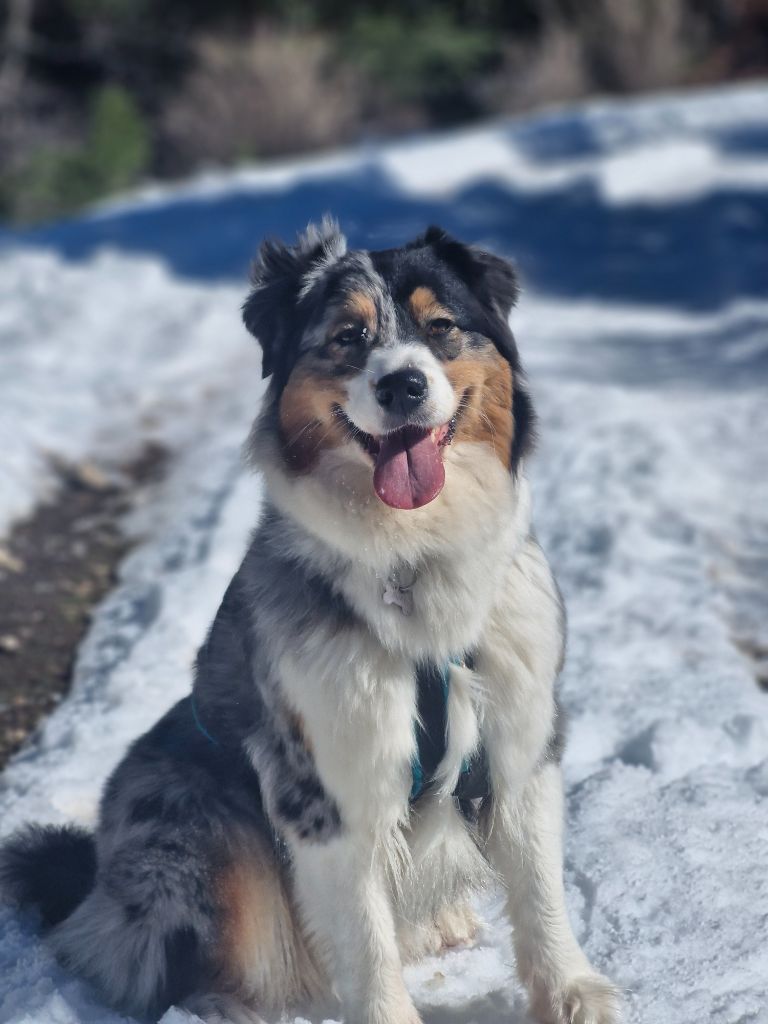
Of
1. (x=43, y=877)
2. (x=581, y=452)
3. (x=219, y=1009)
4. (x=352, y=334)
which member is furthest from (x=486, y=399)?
(x=581, y=452)

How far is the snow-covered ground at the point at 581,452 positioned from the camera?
3443 millimetres

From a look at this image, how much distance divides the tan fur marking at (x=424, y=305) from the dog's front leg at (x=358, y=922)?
4.51ft

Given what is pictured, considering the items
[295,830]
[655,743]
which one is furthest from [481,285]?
[655,743]

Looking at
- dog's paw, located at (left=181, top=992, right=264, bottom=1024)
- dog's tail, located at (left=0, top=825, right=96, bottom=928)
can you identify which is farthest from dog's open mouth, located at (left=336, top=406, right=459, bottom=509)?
dog's tail, located at (left=0, top=825, right=96, bottom=928)

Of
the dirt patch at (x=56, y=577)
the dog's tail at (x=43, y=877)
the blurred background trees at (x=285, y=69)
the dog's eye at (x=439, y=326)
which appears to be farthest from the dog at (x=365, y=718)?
the blurred background trees at (x=285, y=69)

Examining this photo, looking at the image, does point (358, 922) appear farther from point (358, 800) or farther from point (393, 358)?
point (393, 358)

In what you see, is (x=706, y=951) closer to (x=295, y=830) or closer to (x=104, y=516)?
(x=295, y=830)

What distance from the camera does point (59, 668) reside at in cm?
523

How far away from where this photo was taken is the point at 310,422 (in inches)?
121

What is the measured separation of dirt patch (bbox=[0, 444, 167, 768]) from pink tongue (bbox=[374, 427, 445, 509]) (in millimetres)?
2327

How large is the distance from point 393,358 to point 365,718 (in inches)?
36.4

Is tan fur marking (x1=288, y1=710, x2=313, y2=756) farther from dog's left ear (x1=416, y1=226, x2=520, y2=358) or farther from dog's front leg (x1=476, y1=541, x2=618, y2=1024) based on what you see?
dog's left ear (x1=416, y1=226, x2=520, y2=358)

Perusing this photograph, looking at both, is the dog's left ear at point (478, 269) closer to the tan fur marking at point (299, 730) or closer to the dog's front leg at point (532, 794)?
the dog's front leg at point (532, 794)

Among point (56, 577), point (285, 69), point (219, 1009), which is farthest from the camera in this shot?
point (285, 69)
